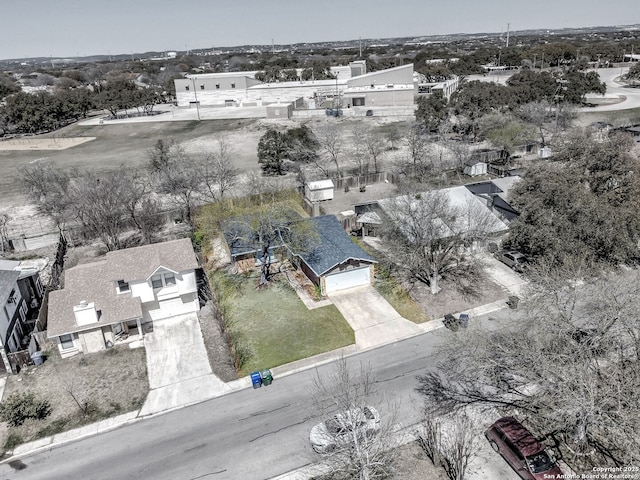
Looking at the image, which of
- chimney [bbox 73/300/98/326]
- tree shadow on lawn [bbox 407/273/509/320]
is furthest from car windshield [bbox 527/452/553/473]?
chimney [bbox 73/300/98/326]

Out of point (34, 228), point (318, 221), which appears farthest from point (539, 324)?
point (34, 228)

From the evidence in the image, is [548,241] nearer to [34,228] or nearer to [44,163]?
[34,228]

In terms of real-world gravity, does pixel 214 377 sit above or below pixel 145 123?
below

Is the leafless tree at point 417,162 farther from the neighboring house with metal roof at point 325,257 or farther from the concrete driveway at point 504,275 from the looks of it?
the neighboring house with metal roof at point 325,257

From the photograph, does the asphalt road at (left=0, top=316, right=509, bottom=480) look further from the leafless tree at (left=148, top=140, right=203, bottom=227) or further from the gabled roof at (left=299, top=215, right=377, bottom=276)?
the leafless tree at (left=148, top=140, right=203, bottom=227)

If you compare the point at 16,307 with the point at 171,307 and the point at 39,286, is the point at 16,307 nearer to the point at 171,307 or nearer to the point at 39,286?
the point at 39,286

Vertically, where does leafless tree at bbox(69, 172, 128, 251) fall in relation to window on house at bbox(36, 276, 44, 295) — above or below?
above

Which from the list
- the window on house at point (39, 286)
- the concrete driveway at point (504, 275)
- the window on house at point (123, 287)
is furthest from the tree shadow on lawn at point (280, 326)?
the window on house at point (39, 286)
